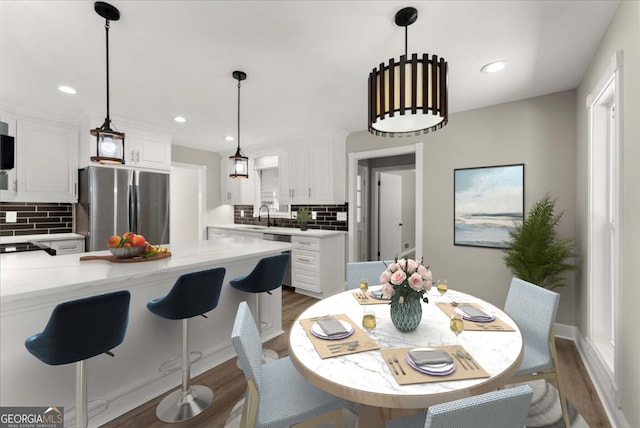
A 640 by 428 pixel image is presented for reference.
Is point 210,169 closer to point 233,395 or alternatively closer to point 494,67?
point 233,395

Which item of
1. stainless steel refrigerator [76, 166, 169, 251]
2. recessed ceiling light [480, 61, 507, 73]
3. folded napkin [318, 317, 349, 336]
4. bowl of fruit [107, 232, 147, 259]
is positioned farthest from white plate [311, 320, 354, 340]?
stainless steel refrigerator [76, 166, 169, 251]

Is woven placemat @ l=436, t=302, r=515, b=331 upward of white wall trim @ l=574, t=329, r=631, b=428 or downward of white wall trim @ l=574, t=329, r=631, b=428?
upward

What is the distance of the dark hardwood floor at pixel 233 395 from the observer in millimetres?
1793

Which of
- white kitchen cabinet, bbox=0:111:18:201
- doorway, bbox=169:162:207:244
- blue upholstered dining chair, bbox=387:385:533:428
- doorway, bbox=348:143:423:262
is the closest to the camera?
blue upholstered dining chair, bbox=387:385:533:428

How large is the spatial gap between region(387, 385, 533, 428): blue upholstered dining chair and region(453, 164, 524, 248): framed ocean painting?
2.80 meters

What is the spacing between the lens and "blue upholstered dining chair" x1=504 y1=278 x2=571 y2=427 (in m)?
1.58

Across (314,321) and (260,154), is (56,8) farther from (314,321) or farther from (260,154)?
(260,154)

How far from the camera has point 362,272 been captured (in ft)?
8.16

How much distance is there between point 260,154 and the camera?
5.32m

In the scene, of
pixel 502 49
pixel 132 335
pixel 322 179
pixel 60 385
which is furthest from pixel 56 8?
pixel 322 179

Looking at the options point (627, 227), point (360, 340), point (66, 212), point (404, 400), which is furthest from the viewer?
point (66, 212)

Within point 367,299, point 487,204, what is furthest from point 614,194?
point 367,299

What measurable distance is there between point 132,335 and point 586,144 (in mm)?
3839

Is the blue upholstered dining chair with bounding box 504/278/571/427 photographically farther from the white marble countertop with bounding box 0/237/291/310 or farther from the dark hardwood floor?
the white marble countertop with bounding box 0/237/291/310
